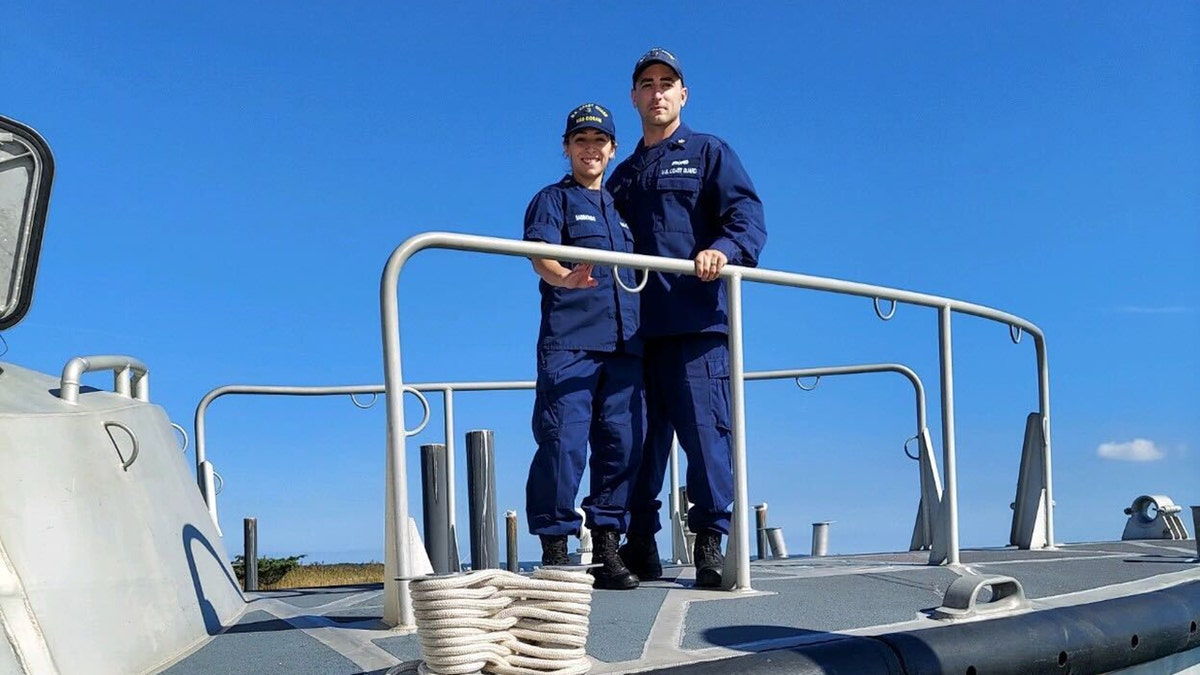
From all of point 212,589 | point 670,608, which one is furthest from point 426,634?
point 212,589

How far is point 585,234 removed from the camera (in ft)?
11.4

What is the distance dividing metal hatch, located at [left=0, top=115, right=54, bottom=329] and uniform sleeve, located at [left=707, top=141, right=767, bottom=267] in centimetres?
197

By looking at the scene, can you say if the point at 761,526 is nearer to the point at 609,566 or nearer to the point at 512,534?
the point at 512,534

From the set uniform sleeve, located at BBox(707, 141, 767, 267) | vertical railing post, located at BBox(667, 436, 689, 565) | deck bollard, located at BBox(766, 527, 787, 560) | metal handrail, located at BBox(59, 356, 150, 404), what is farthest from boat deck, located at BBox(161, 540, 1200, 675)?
deck bollard, located at BBox(766, 527, 787, 560)

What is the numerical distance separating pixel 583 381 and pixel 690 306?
42 cm

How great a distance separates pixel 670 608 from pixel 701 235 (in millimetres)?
1323

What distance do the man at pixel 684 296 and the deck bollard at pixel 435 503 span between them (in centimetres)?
82

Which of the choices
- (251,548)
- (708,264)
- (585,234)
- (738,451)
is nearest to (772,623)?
(738,451)

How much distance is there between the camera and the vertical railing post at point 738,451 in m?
3.21

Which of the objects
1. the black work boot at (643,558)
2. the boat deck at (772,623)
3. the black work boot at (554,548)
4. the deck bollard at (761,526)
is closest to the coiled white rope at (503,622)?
the boat deck at (772,623)

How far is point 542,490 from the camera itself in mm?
3291

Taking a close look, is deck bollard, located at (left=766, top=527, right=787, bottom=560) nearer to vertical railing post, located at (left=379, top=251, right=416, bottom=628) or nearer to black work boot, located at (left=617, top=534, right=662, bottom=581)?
black work boot, located at (left=617, top=534, right=662, bottom=581)

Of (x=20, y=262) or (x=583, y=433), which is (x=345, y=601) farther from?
(x=20, y=262)

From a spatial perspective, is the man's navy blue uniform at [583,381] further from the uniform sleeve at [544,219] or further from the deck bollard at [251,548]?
the deck bollard at [251,548]
